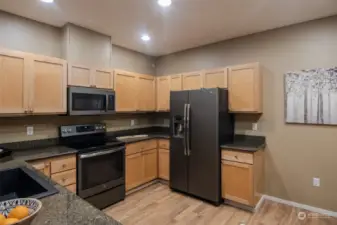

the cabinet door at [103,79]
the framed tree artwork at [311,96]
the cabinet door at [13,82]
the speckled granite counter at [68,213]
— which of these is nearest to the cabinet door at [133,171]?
the cabinet door at [103,79]

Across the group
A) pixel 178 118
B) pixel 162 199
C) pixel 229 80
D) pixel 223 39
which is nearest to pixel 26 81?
pixel 178 118

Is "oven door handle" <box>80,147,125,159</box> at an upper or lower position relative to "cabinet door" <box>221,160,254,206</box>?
upper

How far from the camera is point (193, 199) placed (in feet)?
11.1

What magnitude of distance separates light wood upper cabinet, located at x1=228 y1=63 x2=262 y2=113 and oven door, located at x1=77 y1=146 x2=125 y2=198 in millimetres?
1958

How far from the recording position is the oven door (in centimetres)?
277

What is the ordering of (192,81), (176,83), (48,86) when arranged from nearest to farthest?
1. (48,86)
2. (192,81)
3. (176,83)

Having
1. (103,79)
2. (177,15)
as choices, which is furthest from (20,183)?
(177,15)

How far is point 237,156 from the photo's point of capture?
304 cm

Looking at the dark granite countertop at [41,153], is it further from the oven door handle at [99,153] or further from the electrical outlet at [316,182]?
the electrical outlet at [316,182]

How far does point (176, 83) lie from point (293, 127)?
2141 mm

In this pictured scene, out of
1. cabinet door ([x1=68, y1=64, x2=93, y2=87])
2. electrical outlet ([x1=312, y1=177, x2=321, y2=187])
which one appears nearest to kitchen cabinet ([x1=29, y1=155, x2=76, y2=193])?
cabinet door ([x1=68, y1=64, x2=93, y2=87])

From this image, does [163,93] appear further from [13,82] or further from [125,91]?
[13,82]

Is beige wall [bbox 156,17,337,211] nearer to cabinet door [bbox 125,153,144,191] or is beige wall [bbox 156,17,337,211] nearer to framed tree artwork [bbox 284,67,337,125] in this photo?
framed tree artwork [bbox 284,67,337,125]

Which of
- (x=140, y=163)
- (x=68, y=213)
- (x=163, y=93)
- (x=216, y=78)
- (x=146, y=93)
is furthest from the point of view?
(x=163, y=93)
